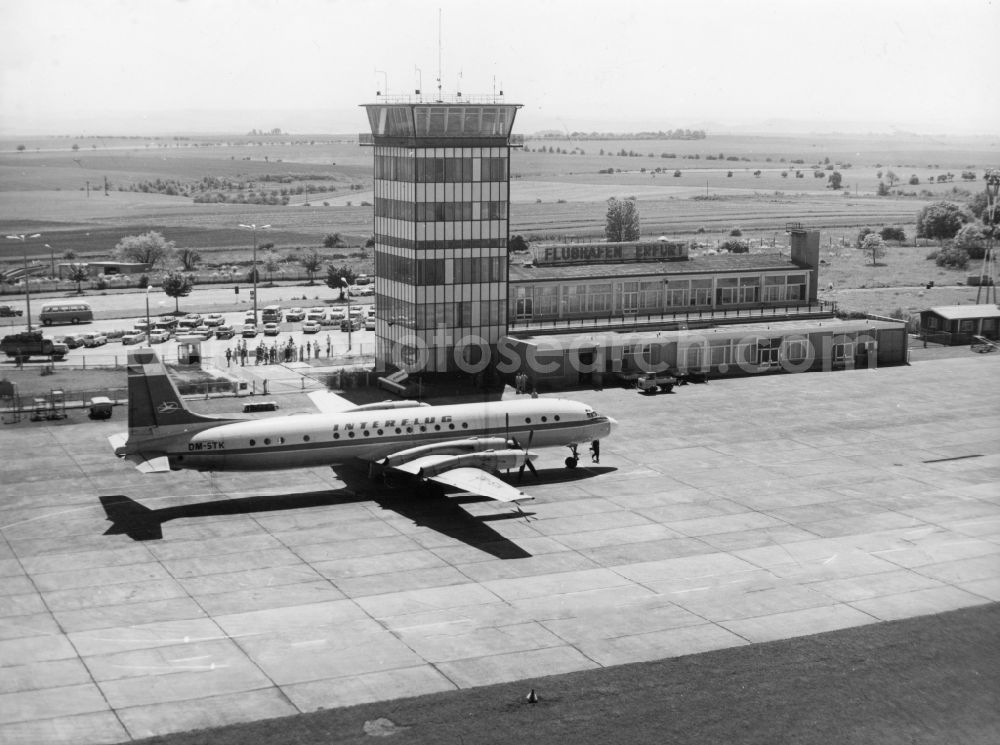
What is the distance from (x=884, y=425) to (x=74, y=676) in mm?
61698

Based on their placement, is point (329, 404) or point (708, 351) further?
point (708, 351)

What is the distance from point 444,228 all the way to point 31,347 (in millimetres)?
45989

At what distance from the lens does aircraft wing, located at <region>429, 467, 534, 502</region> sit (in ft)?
198

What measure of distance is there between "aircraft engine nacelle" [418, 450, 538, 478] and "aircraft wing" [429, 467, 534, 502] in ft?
1.06

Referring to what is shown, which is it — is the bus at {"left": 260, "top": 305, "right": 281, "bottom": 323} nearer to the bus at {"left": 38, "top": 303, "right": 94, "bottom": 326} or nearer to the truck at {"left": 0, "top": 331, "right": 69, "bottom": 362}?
the bus at {"left": 38, "top": 303, "right": 94, "bottom": 326}

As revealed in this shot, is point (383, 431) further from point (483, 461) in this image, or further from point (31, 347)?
point (31, 347)

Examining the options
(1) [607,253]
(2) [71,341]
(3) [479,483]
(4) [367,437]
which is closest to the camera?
(3) [479,483]

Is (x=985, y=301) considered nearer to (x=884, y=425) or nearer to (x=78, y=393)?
(x=884, y=425)

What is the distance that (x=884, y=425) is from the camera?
85.8 meters

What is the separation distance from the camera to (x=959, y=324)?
121 m

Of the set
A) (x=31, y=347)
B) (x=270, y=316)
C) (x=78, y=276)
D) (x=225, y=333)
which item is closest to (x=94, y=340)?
(x=31, y=347)

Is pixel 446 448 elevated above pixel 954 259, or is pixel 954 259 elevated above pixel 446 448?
pixel 954 259

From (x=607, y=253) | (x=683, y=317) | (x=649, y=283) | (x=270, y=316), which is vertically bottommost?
(x=270, y=316)

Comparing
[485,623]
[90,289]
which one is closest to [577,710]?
[485,623]
